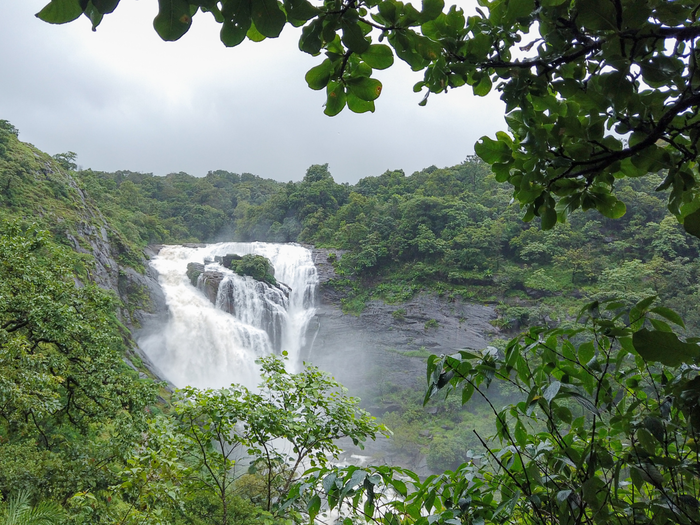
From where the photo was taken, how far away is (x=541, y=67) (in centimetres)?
94

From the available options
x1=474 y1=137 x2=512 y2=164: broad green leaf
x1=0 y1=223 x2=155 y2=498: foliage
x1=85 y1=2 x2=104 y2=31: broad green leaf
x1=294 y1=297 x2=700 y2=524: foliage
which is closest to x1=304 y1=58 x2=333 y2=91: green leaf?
x1=85 y1=2 x2=104 y2=31: broad green leaf

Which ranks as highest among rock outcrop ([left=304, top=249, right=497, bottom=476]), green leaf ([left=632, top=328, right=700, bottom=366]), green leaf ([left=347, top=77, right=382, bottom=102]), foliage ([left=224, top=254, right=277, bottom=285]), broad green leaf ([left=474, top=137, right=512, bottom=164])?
green leaf ([left=347, top=77, right=382, bottom=102])

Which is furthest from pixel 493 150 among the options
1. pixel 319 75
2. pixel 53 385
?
pixel 53 385

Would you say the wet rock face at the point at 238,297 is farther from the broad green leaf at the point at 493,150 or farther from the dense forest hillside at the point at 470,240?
the broad green leaf at the point at 493,150

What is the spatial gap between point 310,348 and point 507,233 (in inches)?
483

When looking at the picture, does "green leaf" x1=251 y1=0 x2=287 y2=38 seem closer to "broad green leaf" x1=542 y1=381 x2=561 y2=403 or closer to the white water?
"broad green leaf" x1=542 y1=381 x2=561 y2=403

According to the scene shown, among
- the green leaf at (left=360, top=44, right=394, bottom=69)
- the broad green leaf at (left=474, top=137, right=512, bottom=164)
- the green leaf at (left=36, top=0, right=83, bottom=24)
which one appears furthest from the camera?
the broad green leaf at (left=474, top=137, right=512, bottom=164)

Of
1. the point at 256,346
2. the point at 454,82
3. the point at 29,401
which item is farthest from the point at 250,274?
the point at 454,82

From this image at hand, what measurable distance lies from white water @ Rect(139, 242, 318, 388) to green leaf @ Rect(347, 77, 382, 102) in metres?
15.6

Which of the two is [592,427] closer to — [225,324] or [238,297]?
[225,324]

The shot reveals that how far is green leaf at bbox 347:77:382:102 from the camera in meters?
0.77

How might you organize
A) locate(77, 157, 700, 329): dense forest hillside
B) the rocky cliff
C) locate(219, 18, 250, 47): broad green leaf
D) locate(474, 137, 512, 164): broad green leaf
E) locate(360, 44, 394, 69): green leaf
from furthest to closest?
the rocky cliff < locate(77, 157, 700, 329): dense forest hillside < locate(474, 137, 512, 164): broad green leaf < locate(360, 44, 394, 69): green leaf < locate(219, 18, 250, 47): broad green leaf

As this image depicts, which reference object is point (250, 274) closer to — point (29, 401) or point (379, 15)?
point (29, 401)

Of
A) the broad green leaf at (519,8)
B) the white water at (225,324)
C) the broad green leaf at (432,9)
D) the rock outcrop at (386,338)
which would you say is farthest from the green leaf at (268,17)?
the rock outcrop at (386,338)
